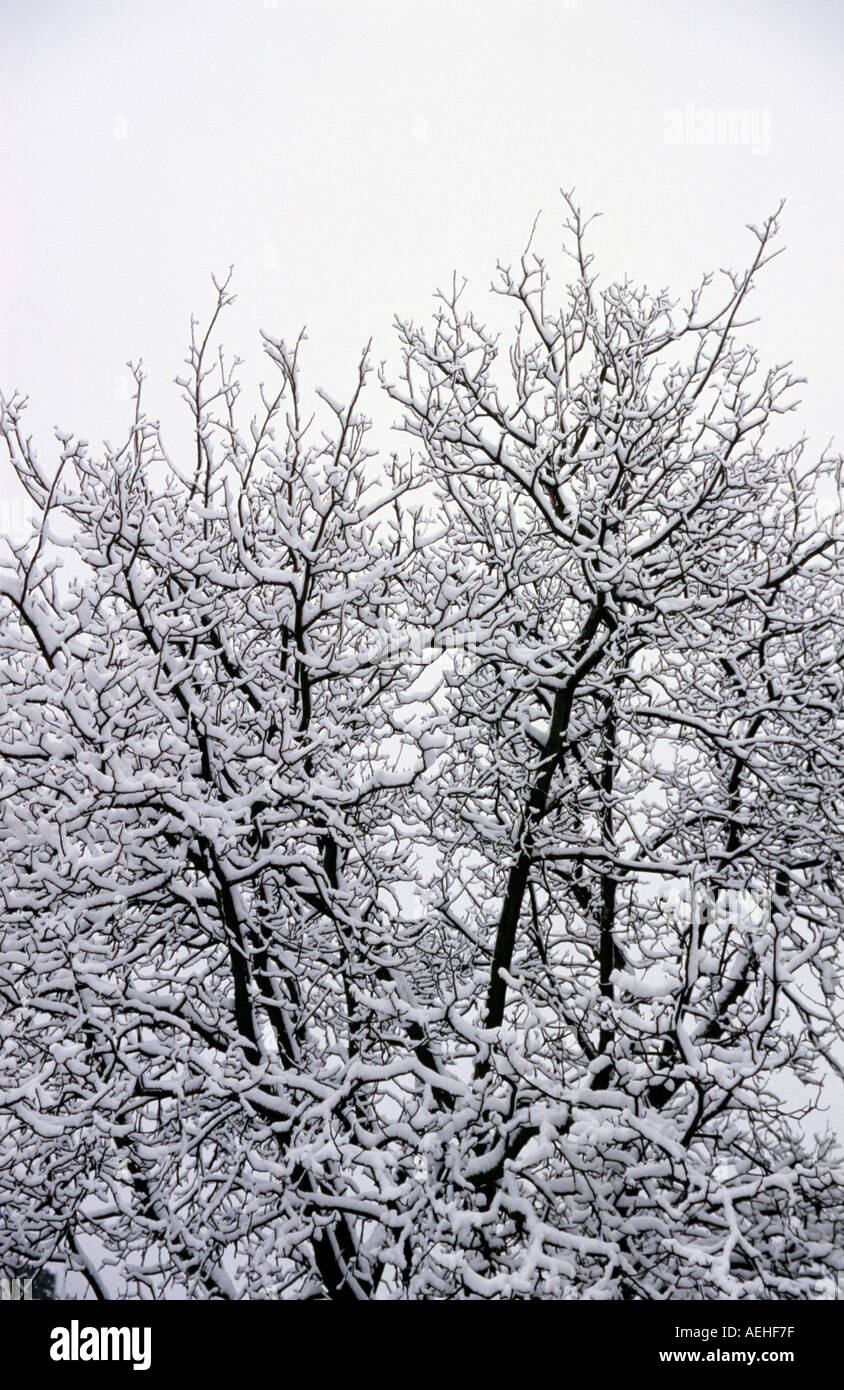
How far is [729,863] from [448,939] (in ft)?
6.40

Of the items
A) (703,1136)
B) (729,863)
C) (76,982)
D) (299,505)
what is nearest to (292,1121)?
(76,982)

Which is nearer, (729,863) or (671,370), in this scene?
(729,863)

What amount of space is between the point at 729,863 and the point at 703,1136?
4.84 feet

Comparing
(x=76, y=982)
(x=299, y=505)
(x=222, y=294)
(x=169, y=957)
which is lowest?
(x=76, y=982)

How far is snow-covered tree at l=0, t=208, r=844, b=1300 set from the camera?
4234mm

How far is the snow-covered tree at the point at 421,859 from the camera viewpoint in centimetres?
423

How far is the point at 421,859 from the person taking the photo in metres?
6.05
